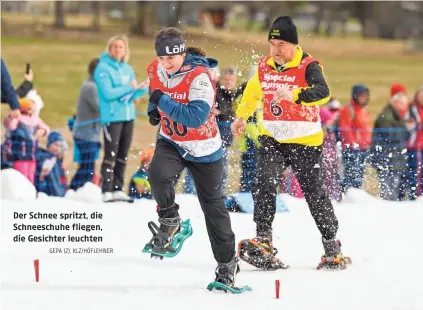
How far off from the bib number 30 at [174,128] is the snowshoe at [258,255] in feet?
4.55

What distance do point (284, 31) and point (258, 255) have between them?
1.79 meters

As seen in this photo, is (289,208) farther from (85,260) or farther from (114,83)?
(85,260)

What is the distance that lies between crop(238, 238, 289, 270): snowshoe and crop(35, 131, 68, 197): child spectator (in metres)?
3.51

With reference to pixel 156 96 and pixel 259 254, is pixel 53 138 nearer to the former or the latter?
pixel 259 254

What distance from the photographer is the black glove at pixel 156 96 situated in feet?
21.0

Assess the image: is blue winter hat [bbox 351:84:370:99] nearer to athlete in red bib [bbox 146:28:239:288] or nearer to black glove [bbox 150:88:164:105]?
athlete in red bib [bbox 146:28:239:288]

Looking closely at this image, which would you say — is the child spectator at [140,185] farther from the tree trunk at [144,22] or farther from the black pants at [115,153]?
the tree trunk at [144,22]

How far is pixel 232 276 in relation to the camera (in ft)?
22.2

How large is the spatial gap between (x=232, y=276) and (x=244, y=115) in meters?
1.42

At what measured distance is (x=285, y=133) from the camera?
7449 millimetres

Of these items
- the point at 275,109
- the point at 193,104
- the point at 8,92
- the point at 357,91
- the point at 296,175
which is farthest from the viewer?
the point at 357,91

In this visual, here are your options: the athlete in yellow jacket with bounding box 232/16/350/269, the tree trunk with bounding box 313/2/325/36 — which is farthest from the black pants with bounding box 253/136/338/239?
the tree trunk with bounding box 313/2/325/36

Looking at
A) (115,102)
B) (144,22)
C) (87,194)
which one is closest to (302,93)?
(115,102)

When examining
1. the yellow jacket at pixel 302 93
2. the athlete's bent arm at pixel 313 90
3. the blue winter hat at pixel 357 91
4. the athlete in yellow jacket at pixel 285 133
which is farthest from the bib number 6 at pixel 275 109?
the blue winter hat at pixel 357 91
